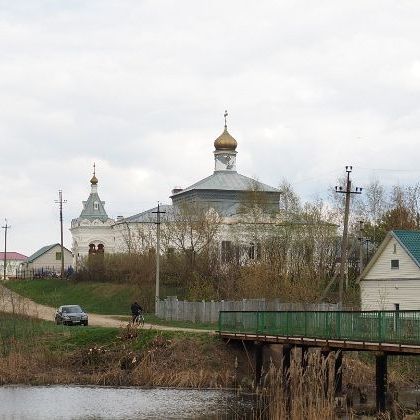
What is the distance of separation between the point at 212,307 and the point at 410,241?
445 inches

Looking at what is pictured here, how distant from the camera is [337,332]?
114 ft

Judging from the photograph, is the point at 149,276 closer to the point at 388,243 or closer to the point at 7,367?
the point at 388,243

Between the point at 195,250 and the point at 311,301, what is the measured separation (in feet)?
66.1

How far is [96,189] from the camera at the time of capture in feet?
363

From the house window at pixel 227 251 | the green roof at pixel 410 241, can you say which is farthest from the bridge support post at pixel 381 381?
the house window at pixel 227 251

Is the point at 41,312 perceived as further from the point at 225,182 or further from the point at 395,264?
the point at 225,182

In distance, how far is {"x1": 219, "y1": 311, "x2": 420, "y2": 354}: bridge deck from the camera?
30859 mm

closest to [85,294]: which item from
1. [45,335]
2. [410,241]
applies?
[410,241]

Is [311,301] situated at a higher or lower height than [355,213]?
lower

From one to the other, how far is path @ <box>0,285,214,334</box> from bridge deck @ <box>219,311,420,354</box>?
5.51 metres

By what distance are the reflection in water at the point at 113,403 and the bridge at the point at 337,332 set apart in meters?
2.88

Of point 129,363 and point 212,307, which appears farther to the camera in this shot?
point 212,307

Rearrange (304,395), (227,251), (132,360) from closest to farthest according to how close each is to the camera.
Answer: (304,395) → (132,360) → (227,251)

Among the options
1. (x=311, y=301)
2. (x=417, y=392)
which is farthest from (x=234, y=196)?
(x=417, y=392)
